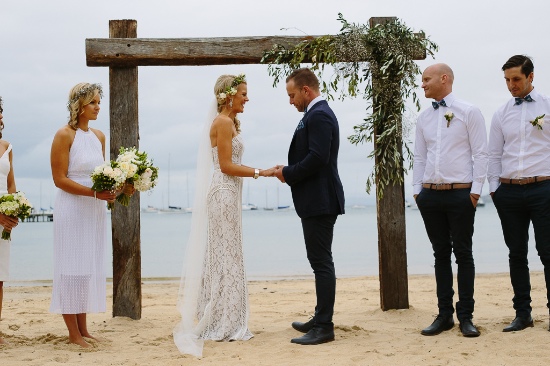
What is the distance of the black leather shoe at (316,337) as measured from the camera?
576cm

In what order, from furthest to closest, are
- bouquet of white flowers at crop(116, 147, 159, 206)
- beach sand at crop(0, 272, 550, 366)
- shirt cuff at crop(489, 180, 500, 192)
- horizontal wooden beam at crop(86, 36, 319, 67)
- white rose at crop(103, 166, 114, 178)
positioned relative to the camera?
horizontal wooden beam at crop(86, 36, 319, 67)
shirt cuff at crop(489, 180, 500, 192)
bouquet of white flowers at crop(116, 147, 159, 206)
white rose at crop(103, 166, 114, 178)
beach sand at crop(0, 272, 550, 366)

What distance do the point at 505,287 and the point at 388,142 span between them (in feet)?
14.0

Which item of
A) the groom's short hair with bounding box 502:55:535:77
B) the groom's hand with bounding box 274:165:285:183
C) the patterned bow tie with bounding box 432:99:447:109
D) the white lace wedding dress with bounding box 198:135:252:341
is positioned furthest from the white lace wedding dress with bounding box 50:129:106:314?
the groom's short hair with bounding box 502:55:535:77

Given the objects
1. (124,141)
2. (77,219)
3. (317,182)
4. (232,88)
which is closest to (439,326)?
(317,182)

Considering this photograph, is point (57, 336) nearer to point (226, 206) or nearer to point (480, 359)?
point (226, 206)

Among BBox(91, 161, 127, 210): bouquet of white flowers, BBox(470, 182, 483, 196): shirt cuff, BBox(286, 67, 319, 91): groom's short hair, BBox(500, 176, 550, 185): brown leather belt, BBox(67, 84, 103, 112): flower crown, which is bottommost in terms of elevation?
BBox(470, 182, 483, 196): shirt cuff

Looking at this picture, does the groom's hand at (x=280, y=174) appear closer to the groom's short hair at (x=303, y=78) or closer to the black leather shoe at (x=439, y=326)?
the groom's short hair at (x=303, y=78)

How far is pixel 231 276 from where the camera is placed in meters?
6.16

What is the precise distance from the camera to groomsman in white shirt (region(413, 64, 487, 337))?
575cm

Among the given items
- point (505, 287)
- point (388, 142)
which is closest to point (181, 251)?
point (505, 287)

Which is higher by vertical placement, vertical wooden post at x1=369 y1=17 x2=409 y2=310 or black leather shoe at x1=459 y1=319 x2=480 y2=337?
vertical wooden post at x1=369 y1=17 x2=409 y2=310

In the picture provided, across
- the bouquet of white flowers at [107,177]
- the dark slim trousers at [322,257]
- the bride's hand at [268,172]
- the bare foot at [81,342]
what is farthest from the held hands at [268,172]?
the bare foot at [81,342]

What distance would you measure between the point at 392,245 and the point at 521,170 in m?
1.86

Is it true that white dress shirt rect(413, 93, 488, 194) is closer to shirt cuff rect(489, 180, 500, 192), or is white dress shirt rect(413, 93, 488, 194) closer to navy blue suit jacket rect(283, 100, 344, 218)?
shirt cuff rect(489, 180, 500, 192)
